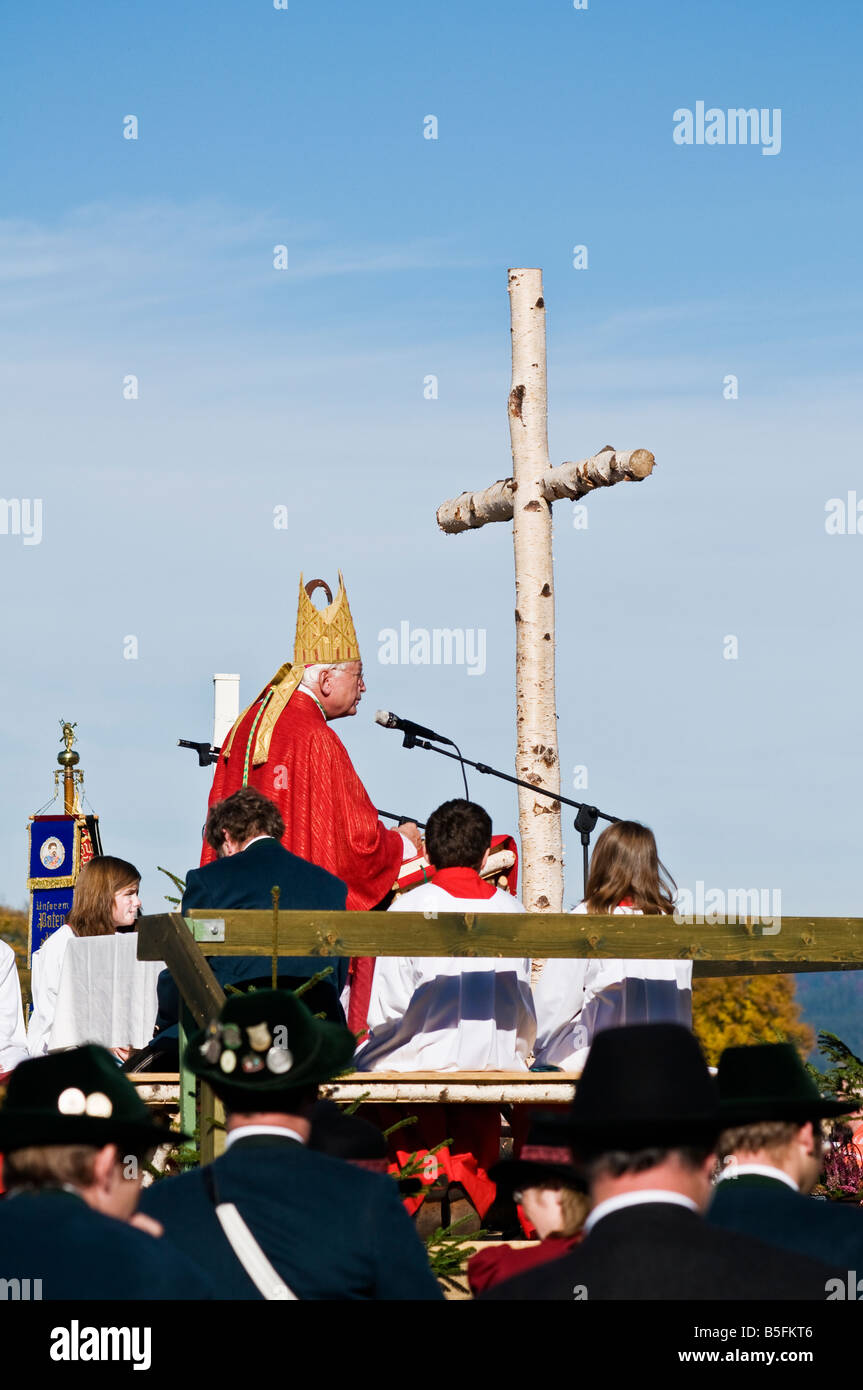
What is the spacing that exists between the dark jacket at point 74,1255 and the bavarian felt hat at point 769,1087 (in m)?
1.17

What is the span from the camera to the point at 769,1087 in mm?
4000

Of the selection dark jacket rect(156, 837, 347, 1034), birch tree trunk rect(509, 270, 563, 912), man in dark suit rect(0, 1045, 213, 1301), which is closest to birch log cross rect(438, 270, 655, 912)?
birch tree trunk rect(509, 270, 563, 912)

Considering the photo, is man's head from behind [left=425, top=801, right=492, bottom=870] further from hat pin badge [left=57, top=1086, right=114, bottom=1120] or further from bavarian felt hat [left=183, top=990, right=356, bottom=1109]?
hat pin badge [left=57, top=1086, right=114, bottom=1120]

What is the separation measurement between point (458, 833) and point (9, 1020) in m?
2.20

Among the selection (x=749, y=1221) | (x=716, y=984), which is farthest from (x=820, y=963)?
(x=716, y=984)

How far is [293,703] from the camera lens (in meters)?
9.77

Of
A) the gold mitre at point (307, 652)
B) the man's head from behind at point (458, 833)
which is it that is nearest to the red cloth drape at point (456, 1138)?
the man's head from behind at point (458, 833)

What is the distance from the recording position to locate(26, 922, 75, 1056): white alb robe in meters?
9.01

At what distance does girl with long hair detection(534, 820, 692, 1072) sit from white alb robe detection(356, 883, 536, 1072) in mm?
175

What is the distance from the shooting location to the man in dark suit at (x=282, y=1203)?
3.68 m

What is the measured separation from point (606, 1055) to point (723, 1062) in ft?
3.14

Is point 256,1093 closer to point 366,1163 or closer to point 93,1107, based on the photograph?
point 93,1107

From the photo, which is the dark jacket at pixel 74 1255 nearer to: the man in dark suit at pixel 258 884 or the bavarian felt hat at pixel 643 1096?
the bavarian felt hat at pixel 643 1096
